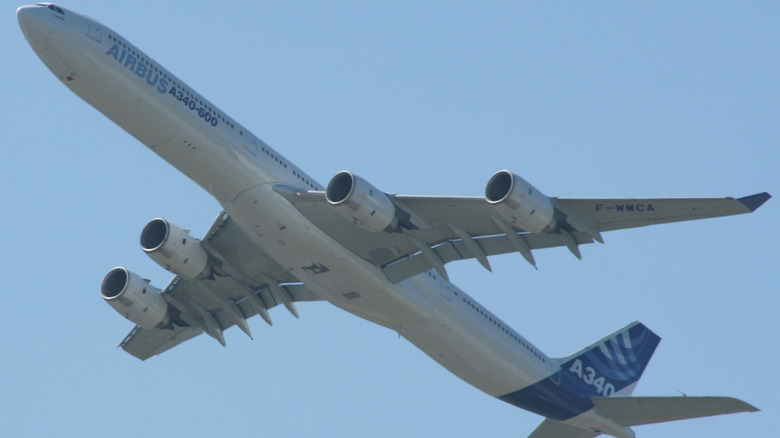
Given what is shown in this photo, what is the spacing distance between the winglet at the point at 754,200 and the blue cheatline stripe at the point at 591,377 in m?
12.5

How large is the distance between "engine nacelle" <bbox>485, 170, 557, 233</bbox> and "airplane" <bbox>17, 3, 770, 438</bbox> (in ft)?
0.11

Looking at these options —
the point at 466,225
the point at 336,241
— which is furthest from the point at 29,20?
the point at 466,225

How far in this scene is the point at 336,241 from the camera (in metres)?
30.3

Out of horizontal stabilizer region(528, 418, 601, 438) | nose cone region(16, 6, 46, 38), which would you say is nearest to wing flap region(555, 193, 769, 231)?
horizontal stabilizer region(528, 418, 601, 438)

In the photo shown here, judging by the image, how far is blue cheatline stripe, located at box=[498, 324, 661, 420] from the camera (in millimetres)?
35844

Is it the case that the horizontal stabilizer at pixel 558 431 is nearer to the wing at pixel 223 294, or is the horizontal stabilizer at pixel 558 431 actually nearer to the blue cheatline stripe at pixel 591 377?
the blue cheatline stripe at pixel 591 377

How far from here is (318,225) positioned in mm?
29750

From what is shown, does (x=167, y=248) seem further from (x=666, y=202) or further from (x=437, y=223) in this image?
(x=666, y=202)

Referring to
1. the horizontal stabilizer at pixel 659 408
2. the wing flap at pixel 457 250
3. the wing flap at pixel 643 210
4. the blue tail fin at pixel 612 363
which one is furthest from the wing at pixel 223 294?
the wing flap at pixel 643 210

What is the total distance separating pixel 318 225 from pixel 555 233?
637 centimetres

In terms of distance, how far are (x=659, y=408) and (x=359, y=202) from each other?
13.5 metres

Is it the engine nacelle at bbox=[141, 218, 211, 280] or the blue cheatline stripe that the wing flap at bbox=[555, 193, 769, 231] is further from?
the engine nacelle at bbox=[141, 218, 211, 280]

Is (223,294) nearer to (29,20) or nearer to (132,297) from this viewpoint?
(132,297)

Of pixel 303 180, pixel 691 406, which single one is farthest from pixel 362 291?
pixel 691 406
